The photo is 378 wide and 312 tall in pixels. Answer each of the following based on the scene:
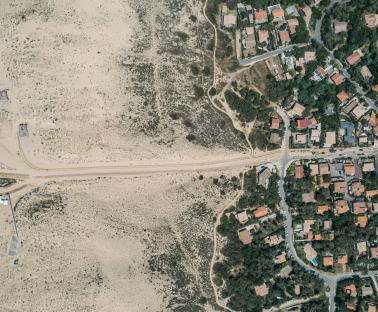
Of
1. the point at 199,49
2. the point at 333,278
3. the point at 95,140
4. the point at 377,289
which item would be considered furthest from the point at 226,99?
the point at 377,289

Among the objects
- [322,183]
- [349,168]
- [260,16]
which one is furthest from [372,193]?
[260,16]

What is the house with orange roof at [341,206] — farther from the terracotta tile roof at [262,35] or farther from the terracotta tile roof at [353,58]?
the terracotta tile roof at [262,35]

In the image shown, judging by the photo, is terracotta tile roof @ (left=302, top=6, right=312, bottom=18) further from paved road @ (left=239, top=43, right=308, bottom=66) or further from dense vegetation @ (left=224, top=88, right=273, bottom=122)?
dense vegetation @ (left=224, top=88, right=273, bottom=122)

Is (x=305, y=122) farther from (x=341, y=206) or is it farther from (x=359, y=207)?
(x=359, y=207)

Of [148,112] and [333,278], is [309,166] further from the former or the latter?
[148,112]

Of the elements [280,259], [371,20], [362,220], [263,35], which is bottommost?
[280,259]

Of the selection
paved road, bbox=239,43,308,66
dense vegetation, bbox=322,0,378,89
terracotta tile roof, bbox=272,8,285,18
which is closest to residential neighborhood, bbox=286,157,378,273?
dense vegetation, bbox=322,0,378,89

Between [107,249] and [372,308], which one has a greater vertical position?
[107,249]

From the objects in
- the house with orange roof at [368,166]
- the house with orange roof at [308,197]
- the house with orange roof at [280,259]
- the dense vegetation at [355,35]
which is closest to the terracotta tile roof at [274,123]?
the house with orange roof at [308,197]
